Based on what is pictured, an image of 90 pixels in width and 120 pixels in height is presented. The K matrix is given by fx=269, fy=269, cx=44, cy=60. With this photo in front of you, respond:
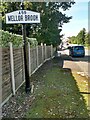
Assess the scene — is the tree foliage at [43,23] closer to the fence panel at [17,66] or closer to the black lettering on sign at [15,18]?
the fence panel at [17,66]

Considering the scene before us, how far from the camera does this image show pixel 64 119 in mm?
5504

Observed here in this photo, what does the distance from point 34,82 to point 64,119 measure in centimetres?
476

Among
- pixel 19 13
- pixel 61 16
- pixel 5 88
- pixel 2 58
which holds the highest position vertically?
pixel 61 16

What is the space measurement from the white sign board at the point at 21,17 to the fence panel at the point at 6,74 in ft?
3.63

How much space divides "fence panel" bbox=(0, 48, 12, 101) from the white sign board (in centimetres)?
111

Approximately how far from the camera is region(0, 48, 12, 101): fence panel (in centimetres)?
651

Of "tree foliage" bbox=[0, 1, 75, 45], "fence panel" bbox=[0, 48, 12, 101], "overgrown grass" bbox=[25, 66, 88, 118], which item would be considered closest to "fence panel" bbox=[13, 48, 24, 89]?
"overgrown grass" bbox=[25, 66, 88, 118]

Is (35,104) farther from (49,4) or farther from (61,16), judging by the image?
(61,16)

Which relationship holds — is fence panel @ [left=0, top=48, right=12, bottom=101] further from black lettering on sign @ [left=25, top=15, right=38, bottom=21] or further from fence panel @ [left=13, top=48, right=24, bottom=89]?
black lettering on sign @ [left=25, top=15, right=38, bottom=21]

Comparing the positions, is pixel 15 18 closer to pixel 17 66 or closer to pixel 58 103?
pixel 17 66

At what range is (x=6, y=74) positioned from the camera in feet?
22.5

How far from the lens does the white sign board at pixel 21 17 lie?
26.1ft

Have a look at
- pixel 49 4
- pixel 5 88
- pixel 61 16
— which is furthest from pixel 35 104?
pixel 61 16

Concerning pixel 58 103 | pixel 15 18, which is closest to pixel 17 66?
pixel 15 18
